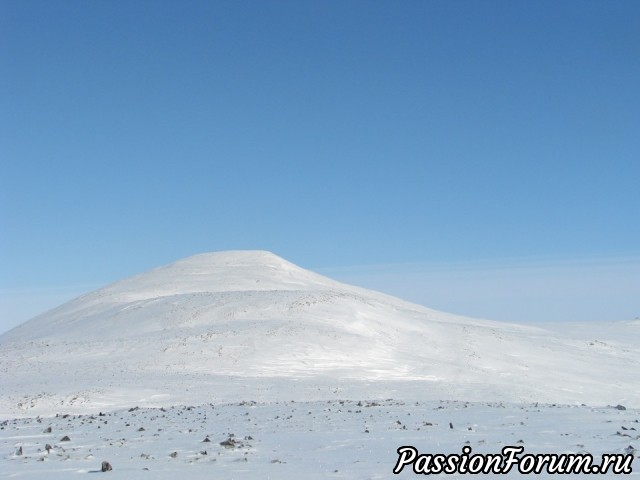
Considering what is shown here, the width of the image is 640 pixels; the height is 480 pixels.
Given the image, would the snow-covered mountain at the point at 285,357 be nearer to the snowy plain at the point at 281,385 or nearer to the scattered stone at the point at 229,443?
the snowy plain at the point at 281,385

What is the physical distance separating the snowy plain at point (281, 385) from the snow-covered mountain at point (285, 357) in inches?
6.7

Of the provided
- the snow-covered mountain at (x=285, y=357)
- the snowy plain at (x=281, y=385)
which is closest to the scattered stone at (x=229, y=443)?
the snowy plain at (x=281, y=385)

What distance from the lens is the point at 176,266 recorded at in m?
87.2

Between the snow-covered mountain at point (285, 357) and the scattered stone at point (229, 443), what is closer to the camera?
the scattered stone at point (229, 443)

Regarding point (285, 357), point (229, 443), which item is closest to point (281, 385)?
point (285, 357)

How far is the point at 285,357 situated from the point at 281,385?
21.1ft

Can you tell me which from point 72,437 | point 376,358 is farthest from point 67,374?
point 72,437

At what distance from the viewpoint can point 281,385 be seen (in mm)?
33250

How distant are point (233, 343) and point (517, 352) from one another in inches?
782

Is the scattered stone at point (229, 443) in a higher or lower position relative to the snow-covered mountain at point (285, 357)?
lower

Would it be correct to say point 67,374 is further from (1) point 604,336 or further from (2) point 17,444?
(1) point 604,336

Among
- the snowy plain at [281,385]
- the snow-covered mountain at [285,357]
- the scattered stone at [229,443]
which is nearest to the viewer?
the snowy plain at [281,385]

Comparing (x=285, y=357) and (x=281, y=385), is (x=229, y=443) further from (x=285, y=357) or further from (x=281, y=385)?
(x=285, y=357)

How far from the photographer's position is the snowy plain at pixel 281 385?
46.4 feet
